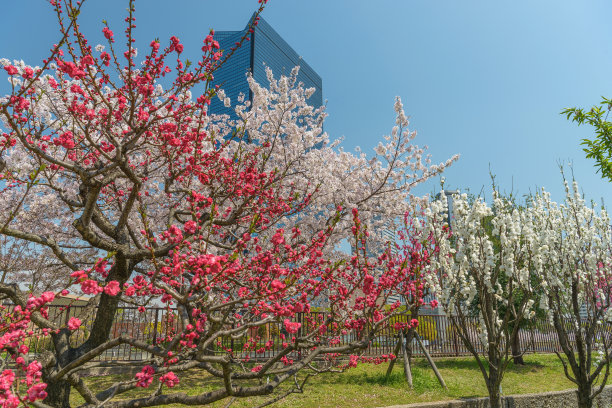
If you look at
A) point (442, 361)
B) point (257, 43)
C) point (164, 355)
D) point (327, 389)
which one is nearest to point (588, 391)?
point (327, 389)

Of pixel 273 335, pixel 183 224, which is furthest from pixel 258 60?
pixel 183 224

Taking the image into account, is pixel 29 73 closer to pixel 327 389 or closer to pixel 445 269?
pixel 445 269

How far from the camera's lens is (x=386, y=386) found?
343 inches

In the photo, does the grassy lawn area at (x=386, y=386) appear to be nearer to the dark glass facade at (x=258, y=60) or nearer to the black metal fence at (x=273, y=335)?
the black metal fence at (x=273, y=335)

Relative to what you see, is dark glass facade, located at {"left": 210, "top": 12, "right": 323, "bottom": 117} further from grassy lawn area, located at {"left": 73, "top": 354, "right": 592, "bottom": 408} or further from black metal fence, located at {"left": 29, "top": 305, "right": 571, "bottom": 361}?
grassy lawn area, located at {"left": 73, "top": 354, "right": 592, "bottom": 408}

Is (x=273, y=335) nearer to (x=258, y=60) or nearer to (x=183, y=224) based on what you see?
(x=183, y=224)

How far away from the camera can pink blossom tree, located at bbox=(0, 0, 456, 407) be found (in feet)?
11.0

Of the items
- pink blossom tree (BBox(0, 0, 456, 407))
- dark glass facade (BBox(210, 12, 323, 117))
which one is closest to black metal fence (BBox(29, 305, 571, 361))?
pink blossom tree (BBox(0, 0, 456, 407))

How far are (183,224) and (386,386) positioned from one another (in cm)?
635

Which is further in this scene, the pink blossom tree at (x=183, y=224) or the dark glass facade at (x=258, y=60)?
the dark glass facade at (x=258, y=60)

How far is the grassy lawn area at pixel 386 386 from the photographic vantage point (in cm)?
748

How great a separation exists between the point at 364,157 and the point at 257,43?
2670 inches

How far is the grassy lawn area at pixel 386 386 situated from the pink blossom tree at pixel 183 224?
66 centimetres

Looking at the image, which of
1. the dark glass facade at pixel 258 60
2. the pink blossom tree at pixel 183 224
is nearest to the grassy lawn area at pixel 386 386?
the pink blossom tree at pixel 183 224
